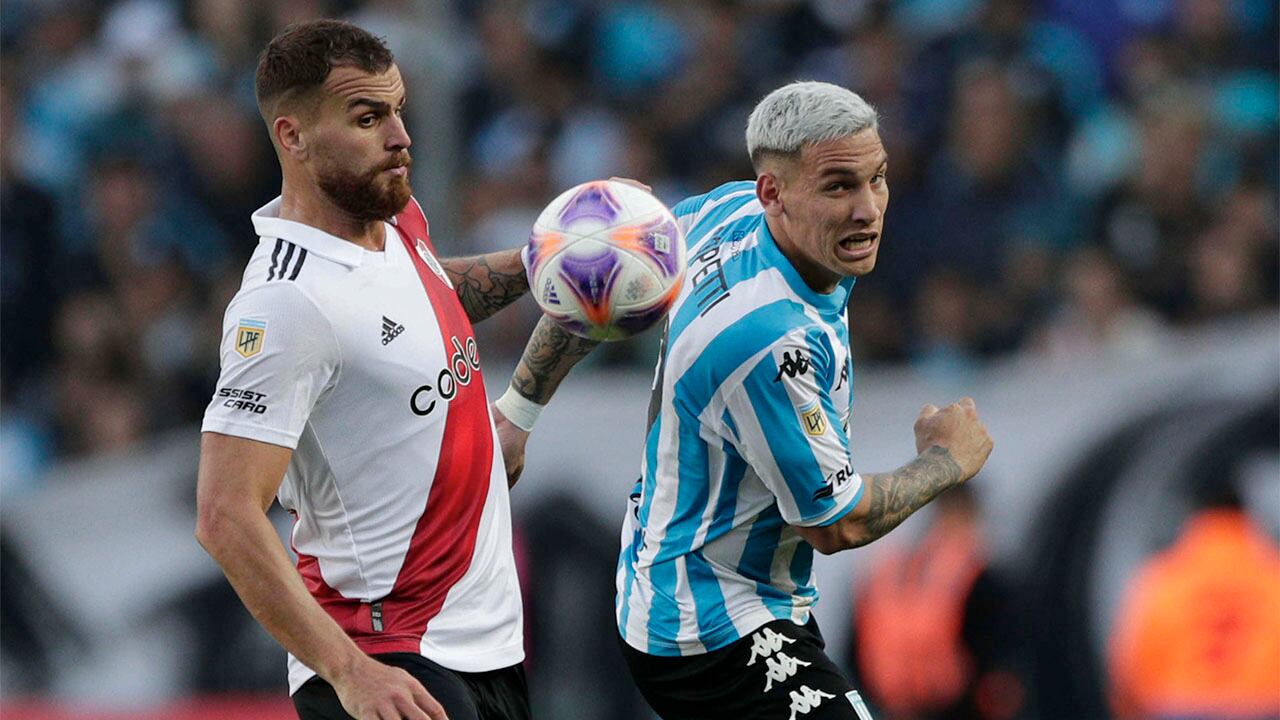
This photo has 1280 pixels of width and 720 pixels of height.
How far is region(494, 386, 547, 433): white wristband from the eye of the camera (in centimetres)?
560

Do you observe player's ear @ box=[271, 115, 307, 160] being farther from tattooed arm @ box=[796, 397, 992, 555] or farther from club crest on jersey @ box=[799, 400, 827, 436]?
tattooed arm @ box=[796, 397, 992, 555]

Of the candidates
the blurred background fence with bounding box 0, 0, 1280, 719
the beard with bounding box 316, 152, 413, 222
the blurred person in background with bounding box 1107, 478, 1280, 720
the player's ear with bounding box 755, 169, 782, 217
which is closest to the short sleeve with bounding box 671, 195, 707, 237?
the player's ear with bounding box 755, 169, 782, 217

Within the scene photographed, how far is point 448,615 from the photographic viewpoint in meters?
4.86

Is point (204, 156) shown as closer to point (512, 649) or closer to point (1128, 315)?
point (1128, 315)

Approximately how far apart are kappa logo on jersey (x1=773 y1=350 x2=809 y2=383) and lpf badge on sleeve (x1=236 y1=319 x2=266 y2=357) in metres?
1.38

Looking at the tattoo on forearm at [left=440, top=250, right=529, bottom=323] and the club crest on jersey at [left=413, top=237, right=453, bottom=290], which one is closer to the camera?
the club crest on jersey at [left=413, top=237, right=453, bottom=290]

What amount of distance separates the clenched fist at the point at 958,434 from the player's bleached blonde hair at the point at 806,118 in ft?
2.87

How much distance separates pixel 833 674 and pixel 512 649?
944 mm

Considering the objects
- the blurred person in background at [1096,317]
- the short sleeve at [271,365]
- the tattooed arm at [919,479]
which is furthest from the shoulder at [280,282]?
the blurred person in background at [1096,317]

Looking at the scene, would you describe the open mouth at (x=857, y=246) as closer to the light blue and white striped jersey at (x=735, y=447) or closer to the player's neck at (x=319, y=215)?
the light blue and white striped jersey at (x=735, y=447)

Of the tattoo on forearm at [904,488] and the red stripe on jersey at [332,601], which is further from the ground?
the tattoo on forearm at [904,488]

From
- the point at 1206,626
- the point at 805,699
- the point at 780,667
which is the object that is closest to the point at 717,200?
the point at 780,667

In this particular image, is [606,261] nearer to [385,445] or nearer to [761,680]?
[385,445]

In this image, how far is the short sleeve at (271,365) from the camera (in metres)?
4.40
